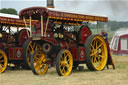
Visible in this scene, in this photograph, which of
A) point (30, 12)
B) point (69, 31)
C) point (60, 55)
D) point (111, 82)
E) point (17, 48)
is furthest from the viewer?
point (17, 48)

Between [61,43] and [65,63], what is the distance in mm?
853

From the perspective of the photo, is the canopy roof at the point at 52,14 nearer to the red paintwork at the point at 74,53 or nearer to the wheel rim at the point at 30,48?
the red paintwork at the point at 74,53

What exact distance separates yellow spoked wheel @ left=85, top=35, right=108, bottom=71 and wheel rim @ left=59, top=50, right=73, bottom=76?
0.88m

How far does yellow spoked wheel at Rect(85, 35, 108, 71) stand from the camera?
30.5 feet

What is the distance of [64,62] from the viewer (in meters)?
8.32

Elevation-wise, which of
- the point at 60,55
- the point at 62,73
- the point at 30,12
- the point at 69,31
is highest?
the point at 30,12

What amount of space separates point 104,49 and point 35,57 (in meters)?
2.88

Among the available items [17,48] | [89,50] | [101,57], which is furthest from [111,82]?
[17,48]

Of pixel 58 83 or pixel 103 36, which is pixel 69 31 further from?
pixel 58 83

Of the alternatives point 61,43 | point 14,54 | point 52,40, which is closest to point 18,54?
point 14,54

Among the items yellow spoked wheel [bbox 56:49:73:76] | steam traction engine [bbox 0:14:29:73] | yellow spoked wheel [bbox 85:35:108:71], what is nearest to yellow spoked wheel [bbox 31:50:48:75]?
yellow spoked wheel [bbox 56:49:73:76]

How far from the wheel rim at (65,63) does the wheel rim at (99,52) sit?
4.16ft

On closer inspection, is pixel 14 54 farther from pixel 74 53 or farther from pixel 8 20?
pixel 74 53

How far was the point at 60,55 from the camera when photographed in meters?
8.02
